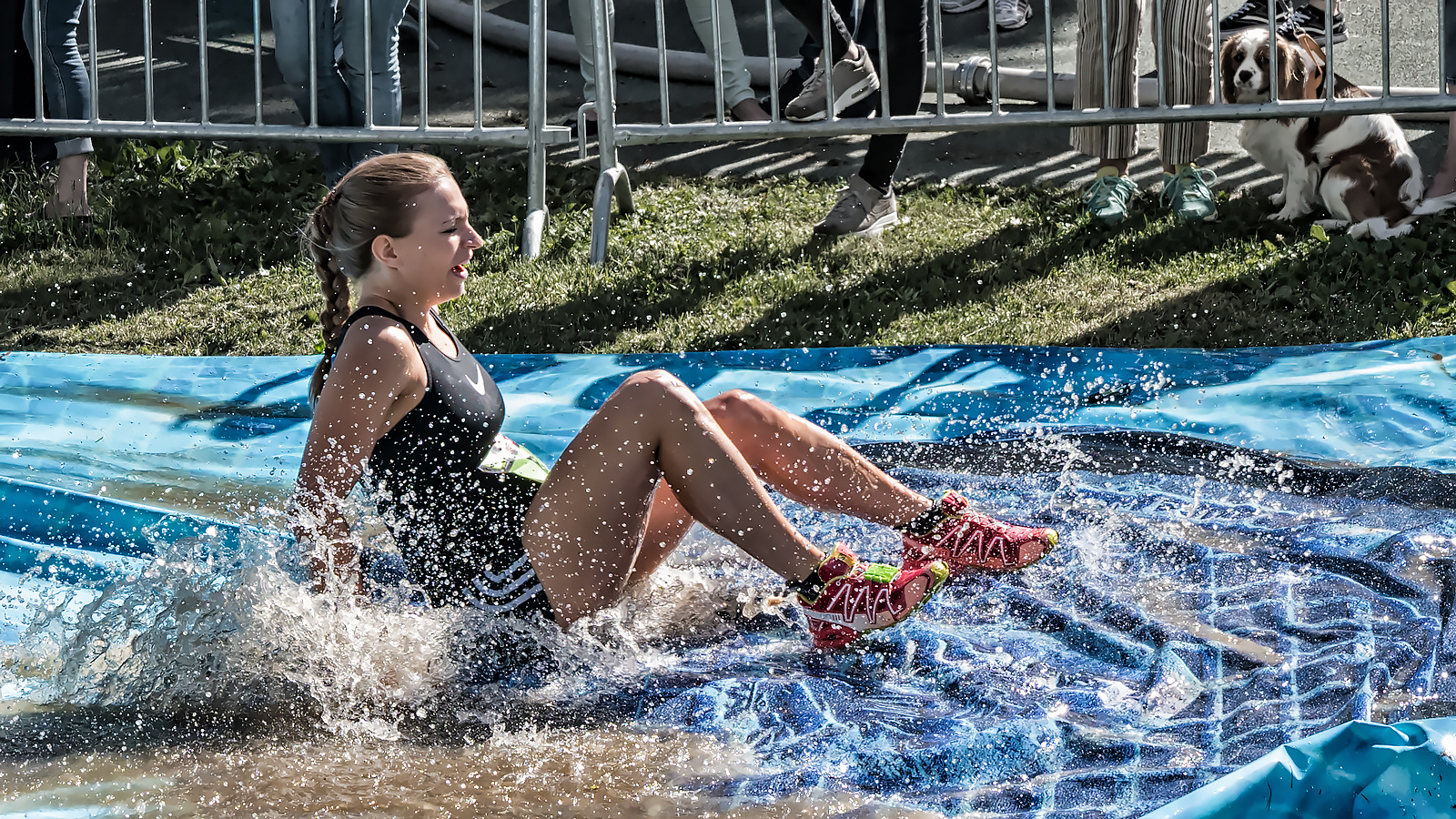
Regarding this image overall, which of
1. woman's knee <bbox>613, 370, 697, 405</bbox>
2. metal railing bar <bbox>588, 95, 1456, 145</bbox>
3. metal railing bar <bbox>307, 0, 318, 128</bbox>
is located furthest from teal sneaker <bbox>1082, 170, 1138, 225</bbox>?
woman's knee <bbox>613, 370, 697, 405</bbox>

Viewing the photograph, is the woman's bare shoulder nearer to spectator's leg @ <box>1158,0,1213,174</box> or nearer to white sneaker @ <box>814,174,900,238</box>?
white sneaker @ <box>814,174,900,238</box>

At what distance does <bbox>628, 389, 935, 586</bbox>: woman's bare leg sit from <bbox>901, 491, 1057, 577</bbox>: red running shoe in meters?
0.06

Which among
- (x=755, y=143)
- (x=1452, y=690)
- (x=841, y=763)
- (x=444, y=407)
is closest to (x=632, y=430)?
(x=444, y=407)

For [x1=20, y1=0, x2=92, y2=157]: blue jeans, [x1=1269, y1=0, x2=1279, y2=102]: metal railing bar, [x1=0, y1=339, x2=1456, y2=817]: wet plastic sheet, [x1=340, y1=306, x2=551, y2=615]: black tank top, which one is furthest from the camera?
[x1=20, y1=0, x2=92, y2=157]: blue jeans

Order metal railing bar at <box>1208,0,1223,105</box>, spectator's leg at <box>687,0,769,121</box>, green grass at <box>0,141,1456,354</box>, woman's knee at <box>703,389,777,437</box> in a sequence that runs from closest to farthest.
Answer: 1. woman's knee at <box>703,389,777,437</box>
2. green grass at <box>0,141,1456,354</box>
3. metal railing bar at <box>1208,0,1223,105</box>
4. spectator's leg at <box>687,0,769,121</box>

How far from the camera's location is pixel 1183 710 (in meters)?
2.60

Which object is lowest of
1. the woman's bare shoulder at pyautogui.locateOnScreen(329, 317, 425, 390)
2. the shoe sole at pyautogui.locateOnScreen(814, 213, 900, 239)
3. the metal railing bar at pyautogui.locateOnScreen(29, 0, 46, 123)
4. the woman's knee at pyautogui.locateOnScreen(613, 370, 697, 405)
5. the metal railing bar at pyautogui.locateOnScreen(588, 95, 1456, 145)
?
the woman's knee at pyautogui.locateOnScreen(613, 370, 697, 405)

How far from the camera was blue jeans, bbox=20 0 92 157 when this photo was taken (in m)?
5.55

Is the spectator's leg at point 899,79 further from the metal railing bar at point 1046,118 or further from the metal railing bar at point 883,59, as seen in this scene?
the metal railing bar at point 1046,118

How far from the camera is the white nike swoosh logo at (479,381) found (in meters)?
2.85

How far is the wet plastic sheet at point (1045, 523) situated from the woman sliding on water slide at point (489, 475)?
0.20m

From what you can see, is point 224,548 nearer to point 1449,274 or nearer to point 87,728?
point 87,728

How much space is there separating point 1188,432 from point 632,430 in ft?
5.67

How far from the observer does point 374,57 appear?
18.6 feet
